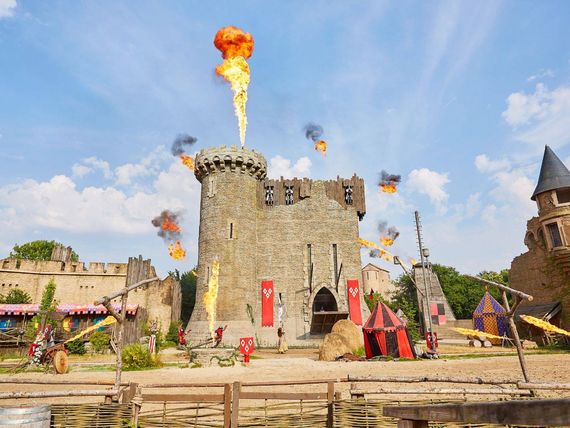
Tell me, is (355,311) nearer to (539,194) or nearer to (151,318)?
(539,194)

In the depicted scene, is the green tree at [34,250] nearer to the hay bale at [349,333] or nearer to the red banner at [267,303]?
the red banner at [267,303]

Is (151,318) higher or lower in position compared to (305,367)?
higher

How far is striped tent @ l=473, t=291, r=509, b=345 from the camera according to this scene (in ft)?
87.4

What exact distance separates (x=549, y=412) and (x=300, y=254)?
2700 centimetres

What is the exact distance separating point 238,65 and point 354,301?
20432 millimetres

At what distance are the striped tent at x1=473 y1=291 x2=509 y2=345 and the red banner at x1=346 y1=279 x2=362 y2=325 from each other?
9.92 meters

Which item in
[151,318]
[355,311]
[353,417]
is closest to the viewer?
[353,417]

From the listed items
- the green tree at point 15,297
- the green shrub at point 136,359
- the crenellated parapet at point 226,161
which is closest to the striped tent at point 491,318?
the crenellated parapet at point 226,161

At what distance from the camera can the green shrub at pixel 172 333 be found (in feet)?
96.7

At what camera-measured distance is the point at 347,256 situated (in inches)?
1111

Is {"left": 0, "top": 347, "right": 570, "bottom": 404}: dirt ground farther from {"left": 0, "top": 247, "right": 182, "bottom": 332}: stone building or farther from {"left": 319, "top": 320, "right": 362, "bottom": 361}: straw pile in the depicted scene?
{"left": 0, "top": 247, "right": 182, "bottom": 332}: stone building

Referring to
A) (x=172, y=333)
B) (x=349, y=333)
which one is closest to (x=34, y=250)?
(x=172, y=333)

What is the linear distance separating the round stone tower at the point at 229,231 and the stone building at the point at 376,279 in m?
40.7

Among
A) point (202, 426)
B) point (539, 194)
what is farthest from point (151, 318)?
point (539, 194)
